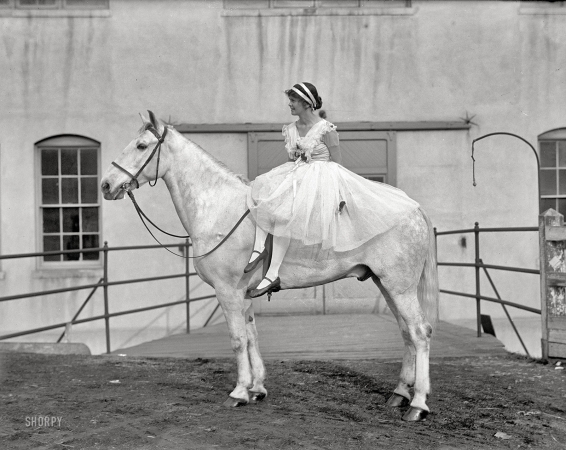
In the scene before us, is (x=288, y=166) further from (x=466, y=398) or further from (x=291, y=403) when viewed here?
(x=466, y=398)

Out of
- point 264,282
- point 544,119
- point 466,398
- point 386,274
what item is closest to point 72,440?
point 264,282

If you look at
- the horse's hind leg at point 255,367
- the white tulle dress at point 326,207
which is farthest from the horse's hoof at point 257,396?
the white tulle dress at point 326,207

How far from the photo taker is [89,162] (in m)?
11.5

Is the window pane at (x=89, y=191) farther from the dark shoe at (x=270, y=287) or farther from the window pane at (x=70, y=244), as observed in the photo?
the dark shoe at (x=270, y=287)

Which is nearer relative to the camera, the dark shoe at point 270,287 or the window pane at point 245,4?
the dark shoe at point 270,287

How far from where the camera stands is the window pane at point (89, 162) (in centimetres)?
1148

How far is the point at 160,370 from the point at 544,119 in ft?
25.4

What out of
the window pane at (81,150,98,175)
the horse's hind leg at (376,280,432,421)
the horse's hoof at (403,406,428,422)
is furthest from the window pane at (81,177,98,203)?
the horse's hoof at (403,406,428,422)

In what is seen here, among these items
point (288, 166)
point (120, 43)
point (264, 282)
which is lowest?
point (264, 282)

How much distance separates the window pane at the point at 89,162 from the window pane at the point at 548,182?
713cm

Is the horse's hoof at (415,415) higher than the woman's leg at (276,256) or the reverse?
the reverse

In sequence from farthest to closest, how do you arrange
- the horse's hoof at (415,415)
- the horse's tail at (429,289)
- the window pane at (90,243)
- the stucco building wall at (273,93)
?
the window pane at (90,243)
the stucco building wall at (273,93)
the horse's tail at (429,289)
the horse's hoof at (415,415)

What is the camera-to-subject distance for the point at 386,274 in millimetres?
5020

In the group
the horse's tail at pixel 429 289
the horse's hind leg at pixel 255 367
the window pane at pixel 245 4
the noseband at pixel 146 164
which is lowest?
the horse's hind leg at pixel 255 367
